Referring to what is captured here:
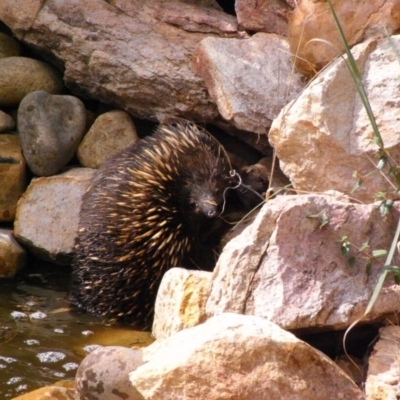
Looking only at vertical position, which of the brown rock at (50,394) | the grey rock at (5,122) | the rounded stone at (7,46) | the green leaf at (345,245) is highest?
the rounded stone at (7,46)

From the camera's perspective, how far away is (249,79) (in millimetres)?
5961

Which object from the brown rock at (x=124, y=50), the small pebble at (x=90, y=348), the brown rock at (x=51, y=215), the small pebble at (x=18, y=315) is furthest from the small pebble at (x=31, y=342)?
the brown rock at (x=124, y=50)

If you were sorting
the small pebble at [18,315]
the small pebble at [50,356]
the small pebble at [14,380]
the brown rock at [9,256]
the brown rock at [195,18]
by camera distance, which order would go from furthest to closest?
the brown rock at [9,256] → the brown rock at [195,18] → the small pebble at [18,315] → the small pebble at [50,356] → the small pebble at [14,380]

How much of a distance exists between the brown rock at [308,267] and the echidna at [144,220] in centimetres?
160

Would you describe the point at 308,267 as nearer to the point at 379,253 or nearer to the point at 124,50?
the point at 379,253

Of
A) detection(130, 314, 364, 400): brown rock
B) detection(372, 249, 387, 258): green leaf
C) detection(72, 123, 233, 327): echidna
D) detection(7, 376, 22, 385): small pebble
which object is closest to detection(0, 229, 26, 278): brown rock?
detection(72, 123, 233, 327): echidna

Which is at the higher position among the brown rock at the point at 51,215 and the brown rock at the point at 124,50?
the brown rock at the point at 124,50

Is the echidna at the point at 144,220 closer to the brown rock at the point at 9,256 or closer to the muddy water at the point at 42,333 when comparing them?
the muddy water at the point at 42,333

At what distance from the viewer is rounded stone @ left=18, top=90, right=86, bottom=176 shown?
22.4 feet

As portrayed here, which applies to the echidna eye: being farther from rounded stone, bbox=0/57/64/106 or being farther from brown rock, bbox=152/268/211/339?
rounded stone, bbox=0/57/64/106

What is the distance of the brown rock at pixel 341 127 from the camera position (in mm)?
4832

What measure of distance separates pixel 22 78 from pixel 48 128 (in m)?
0.56

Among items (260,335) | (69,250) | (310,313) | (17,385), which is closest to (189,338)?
(260,335)

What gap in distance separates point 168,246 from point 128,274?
1.03 feet
